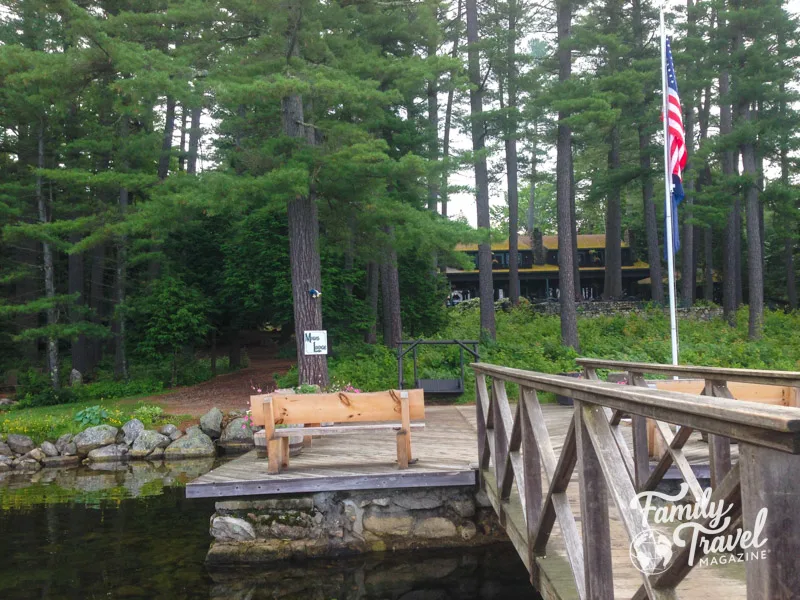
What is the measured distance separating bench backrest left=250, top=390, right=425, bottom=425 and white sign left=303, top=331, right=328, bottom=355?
5809 mm

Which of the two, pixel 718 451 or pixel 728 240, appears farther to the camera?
pixel 728 240

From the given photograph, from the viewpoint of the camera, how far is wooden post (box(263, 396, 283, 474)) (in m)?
6.75

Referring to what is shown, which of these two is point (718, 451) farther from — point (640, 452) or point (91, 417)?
point (91, 417)

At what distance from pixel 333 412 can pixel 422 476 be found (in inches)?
41.9

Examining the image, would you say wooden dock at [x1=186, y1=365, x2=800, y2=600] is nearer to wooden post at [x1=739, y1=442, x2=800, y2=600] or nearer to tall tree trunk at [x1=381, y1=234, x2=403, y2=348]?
wooden post at [x1=739, y1=442, x2=800, y2=600]

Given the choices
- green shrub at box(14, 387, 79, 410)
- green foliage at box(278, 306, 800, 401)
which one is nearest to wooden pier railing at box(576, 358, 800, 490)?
green foliage at box(278, 306, 800, 401)

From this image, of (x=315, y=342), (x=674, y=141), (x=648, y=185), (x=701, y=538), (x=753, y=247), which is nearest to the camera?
(x=701, y=538)

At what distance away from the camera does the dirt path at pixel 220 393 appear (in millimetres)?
17188

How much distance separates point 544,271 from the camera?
1591 inches

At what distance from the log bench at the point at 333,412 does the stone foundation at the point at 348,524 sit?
1.46 ft

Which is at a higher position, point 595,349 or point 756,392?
point 756,392

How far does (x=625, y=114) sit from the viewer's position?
84.4 ft

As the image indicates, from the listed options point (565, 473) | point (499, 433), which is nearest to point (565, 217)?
point (499, 433)

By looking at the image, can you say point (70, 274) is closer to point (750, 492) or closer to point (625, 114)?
point (625, 114)
